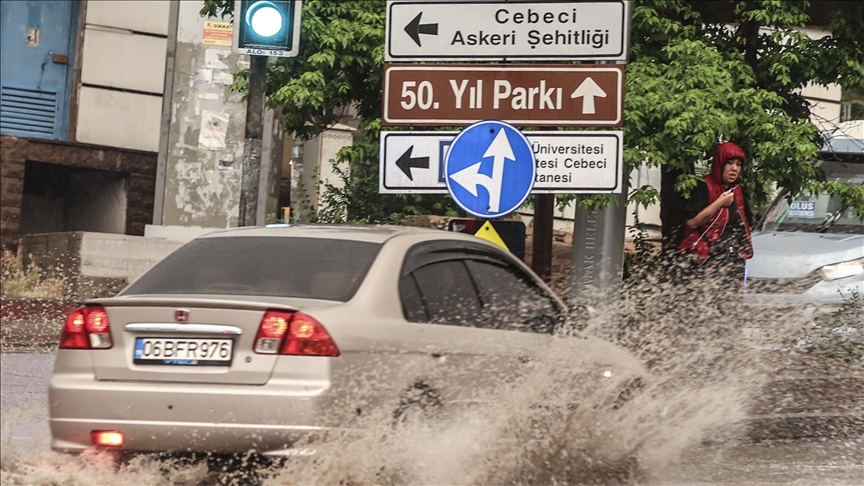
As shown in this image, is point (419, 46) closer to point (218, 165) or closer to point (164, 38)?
point (218, 165)

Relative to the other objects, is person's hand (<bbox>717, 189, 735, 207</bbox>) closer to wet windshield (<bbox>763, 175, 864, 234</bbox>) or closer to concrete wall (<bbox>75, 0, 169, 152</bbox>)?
wet windshield (<bbox>763, 175, 864, 234</bbox>)

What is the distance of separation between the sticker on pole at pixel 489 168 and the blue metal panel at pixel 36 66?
12.2m

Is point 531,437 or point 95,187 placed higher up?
point 95,187

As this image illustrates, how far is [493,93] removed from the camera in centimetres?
988

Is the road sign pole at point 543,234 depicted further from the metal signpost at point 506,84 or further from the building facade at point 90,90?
the building facade at point 90,90

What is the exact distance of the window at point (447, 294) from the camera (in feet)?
21.7

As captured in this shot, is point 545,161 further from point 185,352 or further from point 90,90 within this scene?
point 90,90

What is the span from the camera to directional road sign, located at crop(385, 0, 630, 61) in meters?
9.81

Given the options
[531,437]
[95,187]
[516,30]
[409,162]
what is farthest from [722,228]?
[95,187]

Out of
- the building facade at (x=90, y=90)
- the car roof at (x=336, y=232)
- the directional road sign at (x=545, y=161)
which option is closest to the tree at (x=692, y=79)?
the directional road sign at (x=545, y=161)

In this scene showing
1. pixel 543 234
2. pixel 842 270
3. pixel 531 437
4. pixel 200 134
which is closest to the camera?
pixel 531 437

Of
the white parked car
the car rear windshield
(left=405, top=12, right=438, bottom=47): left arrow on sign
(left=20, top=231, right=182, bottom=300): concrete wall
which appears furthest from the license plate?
(left=20, top=231, right=182, bottom=300): concrete wall

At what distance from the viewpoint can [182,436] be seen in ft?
19.2

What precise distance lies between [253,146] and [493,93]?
185 centimetres
